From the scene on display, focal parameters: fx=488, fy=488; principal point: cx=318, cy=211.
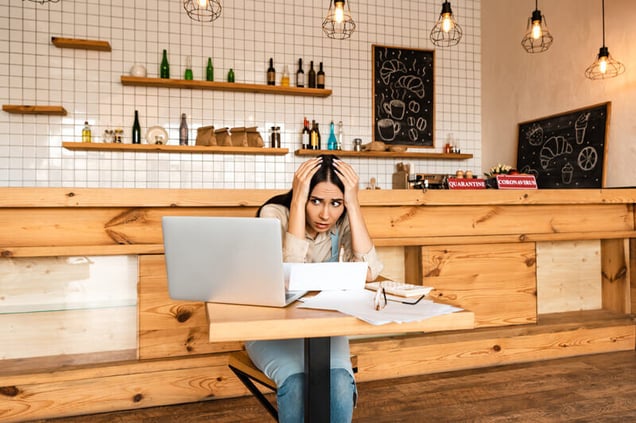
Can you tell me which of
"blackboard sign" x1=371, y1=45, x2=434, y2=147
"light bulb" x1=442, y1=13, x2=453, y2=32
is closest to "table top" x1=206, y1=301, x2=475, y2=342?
"light bulb" x1=442, y1=13, x2=453, y2=32

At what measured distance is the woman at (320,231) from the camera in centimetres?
121

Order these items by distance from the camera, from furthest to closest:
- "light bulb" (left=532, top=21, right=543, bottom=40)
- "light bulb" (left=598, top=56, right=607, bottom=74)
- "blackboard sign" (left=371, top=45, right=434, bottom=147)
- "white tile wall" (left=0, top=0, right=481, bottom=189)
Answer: "blackboard sign" (left=371, top=45, right=434, bottom=147) → "white tile wall" (left=0, top=0, right=481, bottom=189) → "light bulb" (left=598, top=56, right=607, bottom=74) → "light bulb" (left=532, top=21, right=543, bottom=40)

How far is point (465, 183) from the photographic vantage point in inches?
101

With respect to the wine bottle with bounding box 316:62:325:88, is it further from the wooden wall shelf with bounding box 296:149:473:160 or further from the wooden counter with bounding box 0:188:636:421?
the wooden counter with bounding box 0:188:636:421

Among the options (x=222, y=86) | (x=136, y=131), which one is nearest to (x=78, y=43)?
(x=136, y=131)

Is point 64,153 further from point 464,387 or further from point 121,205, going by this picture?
point 464,387

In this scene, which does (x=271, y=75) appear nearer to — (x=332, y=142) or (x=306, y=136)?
(x=306, y=136)

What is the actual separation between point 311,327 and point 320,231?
2.51ft

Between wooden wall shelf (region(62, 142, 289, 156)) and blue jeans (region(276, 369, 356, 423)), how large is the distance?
2829 mm

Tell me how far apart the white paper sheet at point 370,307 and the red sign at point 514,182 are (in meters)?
1.69

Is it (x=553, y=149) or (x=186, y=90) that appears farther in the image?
(x=186, y=90)

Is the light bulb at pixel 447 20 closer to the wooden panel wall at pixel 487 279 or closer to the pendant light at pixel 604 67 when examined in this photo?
the pendant light at pixel 604 67

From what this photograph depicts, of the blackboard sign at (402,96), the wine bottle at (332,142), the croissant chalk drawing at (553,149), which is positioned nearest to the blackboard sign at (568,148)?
the croissant chalk drawing at (553,149)

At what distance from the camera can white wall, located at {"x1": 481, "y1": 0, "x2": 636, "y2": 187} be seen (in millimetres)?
3100
